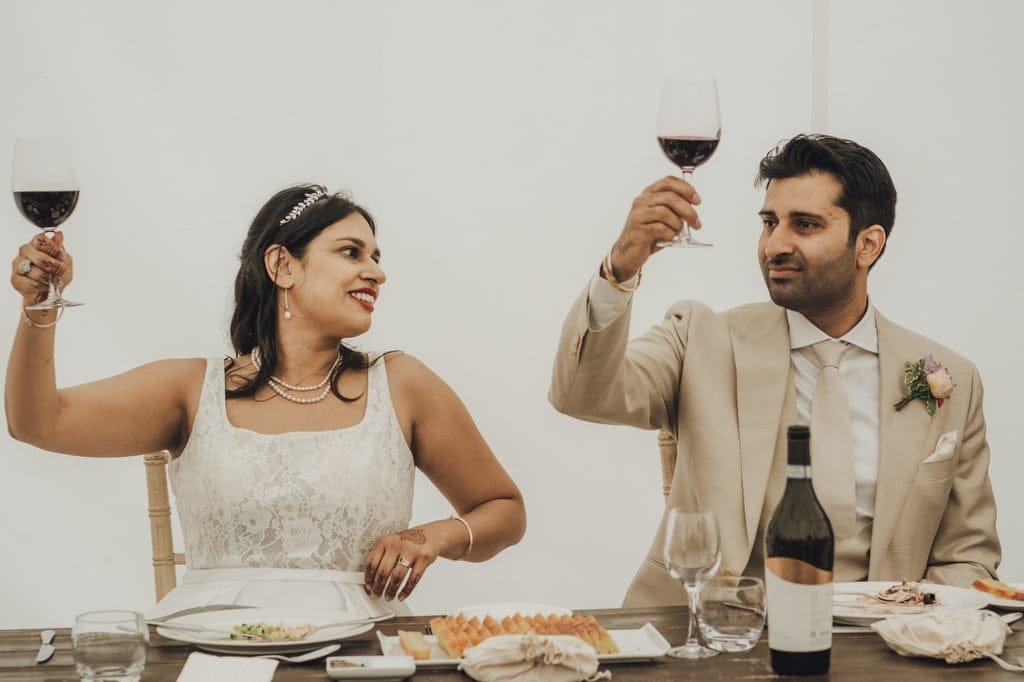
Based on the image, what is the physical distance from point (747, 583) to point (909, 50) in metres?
2.47

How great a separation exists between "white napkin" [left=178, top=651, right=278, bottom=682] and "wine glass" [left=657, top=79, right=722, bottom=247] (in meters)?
0.89

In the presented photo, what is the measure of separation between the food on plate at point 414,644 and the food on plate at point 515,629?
3cm

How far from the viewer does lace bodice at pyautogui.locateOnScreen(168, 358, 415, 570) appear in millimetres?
2469

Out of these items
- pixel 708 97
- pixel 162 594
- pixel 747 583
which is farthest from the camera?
pixel 162 594

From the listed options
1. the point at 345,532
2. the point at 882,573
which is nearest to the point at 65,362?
the point at 345,532

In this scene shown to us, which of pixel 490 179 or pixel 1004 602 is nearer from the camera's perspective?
pixel 1004 602

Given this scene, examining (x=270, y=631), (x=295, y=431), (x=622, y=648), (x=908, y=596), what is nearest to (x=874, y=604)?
(x=908, y=596)

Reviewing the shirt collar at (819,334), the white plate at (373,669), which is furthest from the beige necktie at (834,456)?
the white plate at (373,669)

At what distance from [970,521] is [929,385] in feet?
0.92

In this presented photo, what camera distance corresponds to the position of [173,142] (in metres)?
3.40

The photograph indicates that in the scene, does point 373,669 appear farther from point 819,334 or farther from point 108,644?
point 819,334

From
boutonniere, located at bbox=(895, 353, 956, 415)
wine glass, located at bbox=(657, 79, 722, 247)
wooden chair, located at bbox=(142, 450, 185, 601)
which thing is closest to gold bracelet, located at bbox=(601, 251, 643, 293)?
wine glass, located at bbox=(657, 79, 722, 247)

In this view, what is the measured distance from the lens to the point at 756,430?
8.23 ft

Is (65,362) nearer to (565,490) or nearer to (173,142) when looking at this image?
(173,142)
